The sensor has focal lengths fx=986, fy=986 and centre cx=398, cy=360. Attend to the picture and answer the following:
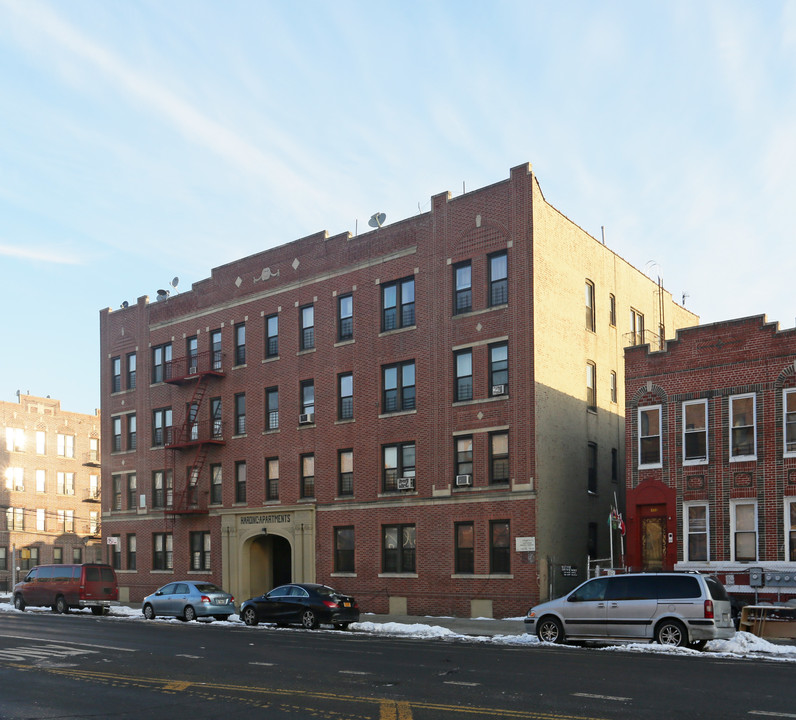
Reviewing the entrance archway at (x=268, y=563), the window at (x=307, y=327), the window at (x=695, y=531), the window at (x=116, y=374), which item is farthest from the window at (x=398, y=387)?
the window at (x=116, y=374)

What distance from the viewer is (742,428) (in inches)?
1161

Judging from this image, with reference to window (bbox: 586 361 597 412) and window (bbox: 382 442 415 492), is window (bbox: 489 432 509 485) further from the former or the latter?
window (bbox: 586 361 597 412)

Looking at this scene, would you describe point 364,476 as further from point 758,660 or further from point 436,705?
point 436,705

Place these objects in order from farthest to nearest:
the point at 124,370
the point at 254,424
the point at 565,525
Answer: the point at 124,370, the point at 254,424, the point at 565,525

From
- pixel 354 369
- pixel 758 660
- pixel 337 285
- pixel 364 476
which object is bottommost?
pixel 758 660

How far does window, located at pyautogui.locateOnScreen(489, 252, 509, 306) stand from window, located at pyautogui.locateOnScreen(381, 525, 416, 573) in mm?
8926

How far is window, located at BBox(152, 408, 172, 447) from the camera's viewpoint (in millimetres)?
46866

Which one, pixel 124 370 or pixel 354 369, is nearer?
pixel 354 369

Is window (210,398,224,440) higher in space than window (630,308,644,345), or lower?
lower

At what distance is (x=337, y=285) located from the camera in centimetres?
3978

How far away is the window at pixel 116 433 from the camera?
50531 millimetres

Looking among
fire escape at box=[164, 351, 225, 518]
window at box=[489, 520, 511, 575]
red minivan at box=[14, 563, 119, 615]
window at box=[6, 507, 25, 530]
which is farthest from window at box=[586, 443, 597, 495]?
window at box=[6, 507, 25, 530]

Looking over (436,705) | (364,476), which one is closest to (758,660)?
(436,705)

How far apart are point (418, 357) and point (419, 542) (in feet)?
22.2
